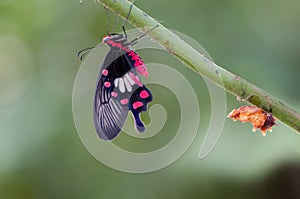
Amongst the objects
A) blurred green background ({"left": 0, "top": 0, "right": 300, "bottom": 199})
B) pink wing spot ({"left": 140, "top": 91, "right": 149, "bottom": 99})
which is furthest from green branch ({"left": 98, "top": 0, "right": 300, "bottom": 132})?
blurred green background ({"left": 0, "top": 0, "right": 300, "bottom": 199})

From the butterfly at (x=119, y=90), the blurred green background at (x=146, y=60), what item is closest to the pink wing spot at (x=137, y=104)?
the butterfly at (x=119, y=90)

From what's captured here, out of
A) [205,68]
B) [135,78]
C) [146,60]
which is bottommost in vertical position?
[205,68]

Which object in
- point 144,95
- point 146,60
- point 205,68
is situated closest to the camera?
point 205,68

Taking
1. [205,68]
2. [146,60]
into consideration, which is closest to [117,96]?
[205,68]

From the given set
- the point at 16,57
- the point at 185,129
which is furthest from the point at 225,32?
the point at 16,57

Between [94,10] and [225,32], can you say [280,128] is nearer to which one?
[225,32]

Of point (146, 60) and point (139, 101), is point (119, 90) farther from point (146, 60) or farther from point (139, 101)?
point (146, 60)

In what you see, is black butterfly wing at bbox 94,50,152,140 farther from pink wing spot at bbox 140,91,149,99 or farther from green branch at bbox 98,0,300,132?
green branch at bbox 98,0,300,132
